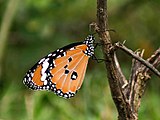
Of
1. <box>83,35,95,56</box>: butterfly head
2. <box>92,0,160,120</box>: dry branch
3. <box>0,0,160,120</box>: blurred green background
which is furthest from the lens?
<box>0,0,160,120</box>: blurred green background

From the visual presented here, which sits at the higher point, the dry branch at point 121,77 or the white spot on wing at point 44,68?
the white spot on wing at point 44,68

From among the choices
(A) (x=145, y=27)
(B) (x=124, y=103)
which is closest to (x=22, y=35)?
(A) (x=145, y=27)

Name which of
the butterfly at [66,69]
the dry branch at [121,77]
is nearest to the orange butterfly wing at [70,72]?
the butterfly at [66,69]

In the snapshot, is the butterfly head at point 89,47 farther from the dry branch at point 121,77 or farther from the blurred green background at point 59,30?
the blurred green background at point 59,30

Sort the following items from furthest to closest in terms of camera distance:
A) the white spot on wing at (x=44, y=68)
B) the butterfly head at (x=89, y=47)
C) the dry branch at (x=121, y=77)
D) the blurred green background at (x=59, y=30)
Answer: the blurred green background at (x=59, y=30) < the white spot on wing at (x=44, y=68) < the butterfly head at (x=89, y=47) < the dry branch at (x=121, y=77)

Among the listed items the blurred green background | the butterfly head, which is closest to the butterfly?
the butterfly head

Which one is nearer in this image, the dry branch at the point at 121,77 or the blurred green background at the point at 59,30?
the dry branch at the point at 121,77

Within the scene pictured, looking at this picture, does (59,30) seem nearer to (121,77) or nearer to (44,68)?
(44,68)

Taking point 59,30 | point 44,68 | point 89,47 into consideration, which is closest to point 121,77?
point 89,47

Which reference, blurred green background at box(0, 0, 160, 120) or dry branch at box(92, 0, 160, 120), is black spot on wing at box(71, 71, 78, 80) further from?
blurred green background at box(0, 0, 160, 120)
